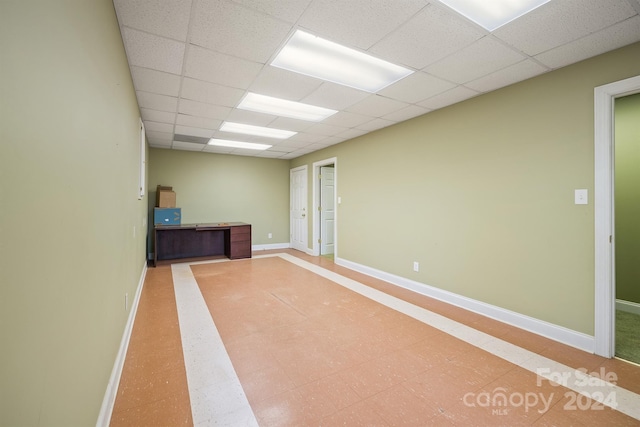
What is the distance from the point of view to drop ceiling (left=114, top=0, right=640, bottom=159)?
5.60 ft

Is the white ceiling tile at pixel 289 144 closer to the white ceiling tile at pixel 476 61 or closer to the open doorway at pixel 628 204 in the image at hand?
the white ceiling tile at pixel 476 61

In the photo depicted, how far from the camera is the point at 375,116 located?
3.71 metres

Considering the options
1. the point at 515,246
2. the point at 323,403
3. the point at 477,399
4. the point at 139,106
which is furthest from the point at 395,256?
the point at 139,106

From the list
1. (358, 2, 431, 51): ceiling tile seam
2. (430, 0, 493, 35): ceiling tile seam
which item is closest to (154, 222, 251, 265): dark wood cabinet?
(358, 2, 431, 51): ceiling tile seam

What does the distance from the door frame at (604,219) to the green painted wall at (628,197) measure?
5.19 feet

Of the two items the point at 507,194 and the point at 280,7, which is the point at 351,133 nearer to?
the point at 507,194

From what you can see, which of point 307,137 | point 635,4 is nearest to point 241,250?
point 307,137

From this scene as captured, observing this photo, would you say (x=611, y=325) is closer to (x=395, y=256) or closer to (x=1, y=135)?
(x=395, y=256)

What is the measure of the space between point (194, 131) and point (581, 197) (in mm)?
5046

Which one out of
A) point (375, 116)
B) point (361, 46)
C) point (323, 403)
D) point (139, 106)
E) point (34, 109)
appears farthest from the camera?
point (375, 116)

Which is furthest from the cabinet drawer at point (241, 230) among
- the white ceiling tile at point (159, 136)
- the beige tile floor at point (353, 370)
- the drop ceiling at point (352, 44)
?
the drop ceiling at point (352, 44)

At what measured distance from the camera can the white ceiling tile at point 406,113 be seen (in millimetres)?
3391

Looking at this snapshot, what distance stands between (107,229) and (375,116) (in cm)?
329

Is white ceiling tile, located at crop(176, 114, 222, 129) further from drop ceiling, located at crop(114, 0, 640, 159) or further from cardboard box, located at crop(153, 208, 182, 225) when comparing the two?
cardboard box, located at crop(153, 208, 182, 225)
